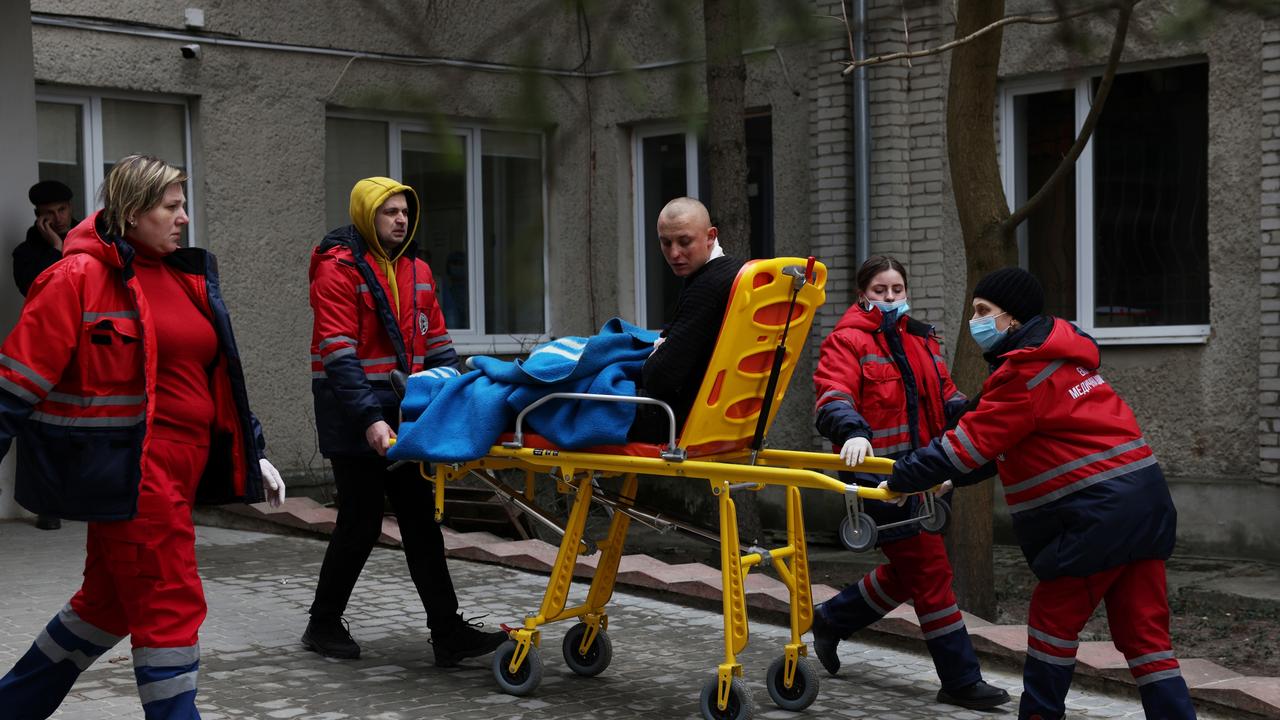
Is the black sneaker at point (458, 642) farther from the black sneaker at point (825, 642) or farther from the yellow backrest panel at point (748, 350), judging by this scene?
the yellow backrest panel at point (748, 350)

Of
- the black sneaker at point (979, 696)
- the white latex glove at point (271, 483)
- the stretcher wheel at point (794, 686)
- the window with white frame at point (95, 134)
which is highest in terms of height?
the window with white frame at point (95, 134)

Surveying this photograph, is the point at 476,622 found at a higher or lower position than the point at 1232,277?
lower

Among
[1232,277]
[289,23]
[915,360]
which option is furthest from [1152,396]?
[289,23]

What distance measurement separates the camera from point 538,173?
524 inches

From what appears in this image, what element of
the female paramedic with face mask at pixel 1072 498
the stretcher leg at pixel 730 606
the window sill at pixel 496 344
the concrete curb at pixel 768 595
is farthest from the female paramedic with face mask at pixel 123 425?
the window sill at pixel 496 344

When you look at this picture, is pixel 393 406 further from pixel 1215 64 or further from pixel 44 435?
pixel 1215 64

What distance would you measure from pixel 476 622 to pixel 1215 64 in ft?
19.3

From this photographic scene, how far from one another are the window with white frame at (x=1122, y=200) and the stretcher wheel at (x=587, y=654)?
207 inches

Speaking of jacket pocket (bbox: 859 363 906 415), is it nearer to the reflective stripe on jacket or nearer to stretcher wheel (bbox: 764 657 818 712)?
stretcher wheel (bbox: 764 657 818 712)

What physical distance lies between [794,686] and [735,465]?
0.94 m

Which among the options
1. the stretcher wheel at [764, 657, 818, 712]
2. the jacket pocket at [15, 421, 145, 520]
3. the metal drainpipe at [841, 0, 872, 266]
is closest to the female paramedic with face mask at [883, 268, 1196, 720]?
the stretcher wheel at [764, 657, 818, 712]

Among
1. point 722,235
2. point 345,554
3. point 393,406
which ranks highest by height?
point 722,235

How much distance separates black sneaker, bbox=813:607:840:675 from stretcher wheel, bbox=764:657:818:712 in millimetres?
504

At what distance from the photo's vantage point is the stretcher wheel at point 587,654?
20.3 ft
